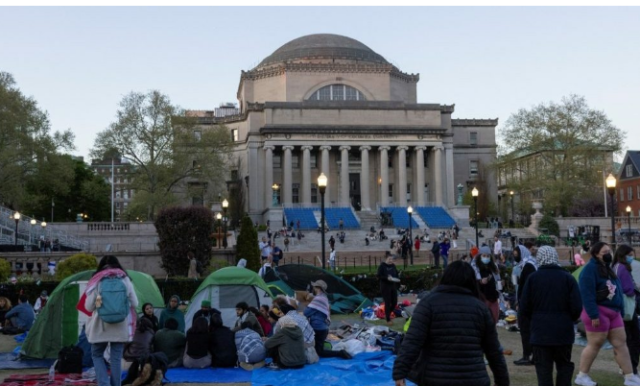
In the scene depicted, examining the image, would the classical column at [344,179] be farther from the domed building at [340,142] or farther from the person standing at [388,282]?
the person standing at [388,282]

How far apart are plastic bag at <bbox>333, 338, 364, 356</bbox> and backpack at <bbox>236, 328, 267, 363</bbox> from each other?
1846mm

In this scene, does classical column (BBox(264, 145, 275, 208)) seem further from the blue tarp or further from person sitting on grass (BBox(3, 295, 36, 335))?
the blue tarp

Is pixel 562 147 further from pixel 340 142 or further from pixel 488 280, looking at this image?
pixel 488 280

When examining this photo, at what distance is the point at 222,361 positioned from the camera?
12.4 metres

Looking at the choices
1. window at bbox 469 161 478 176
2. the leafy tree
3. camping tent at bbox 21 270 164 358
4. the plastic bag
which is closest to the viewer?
the plastic bag

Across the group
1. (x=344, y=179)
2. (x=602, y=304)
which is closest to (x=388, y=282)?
(x=602, y=304)

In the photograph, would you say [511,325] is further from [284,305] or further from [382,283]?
[284,305]

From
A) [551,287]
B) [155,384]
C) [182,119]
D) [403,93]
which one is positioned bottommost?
[155,384]

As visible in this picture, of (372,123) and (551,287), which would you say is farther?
(372,123)

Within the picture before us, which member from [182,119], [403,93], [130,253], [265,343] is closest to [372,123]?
[403,93]

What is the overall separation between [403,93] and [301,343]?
2678 inches

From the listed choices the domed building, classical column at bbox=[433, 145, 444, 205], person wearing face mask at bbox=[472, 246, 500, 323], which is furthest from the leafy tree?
classical column at bbox=[433, 145, 444, 205]

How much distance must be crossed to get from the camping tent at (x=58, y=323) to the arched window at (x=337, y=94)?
60.6 metres

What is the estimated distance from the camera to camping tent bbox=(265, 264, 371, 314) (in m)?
21.5
